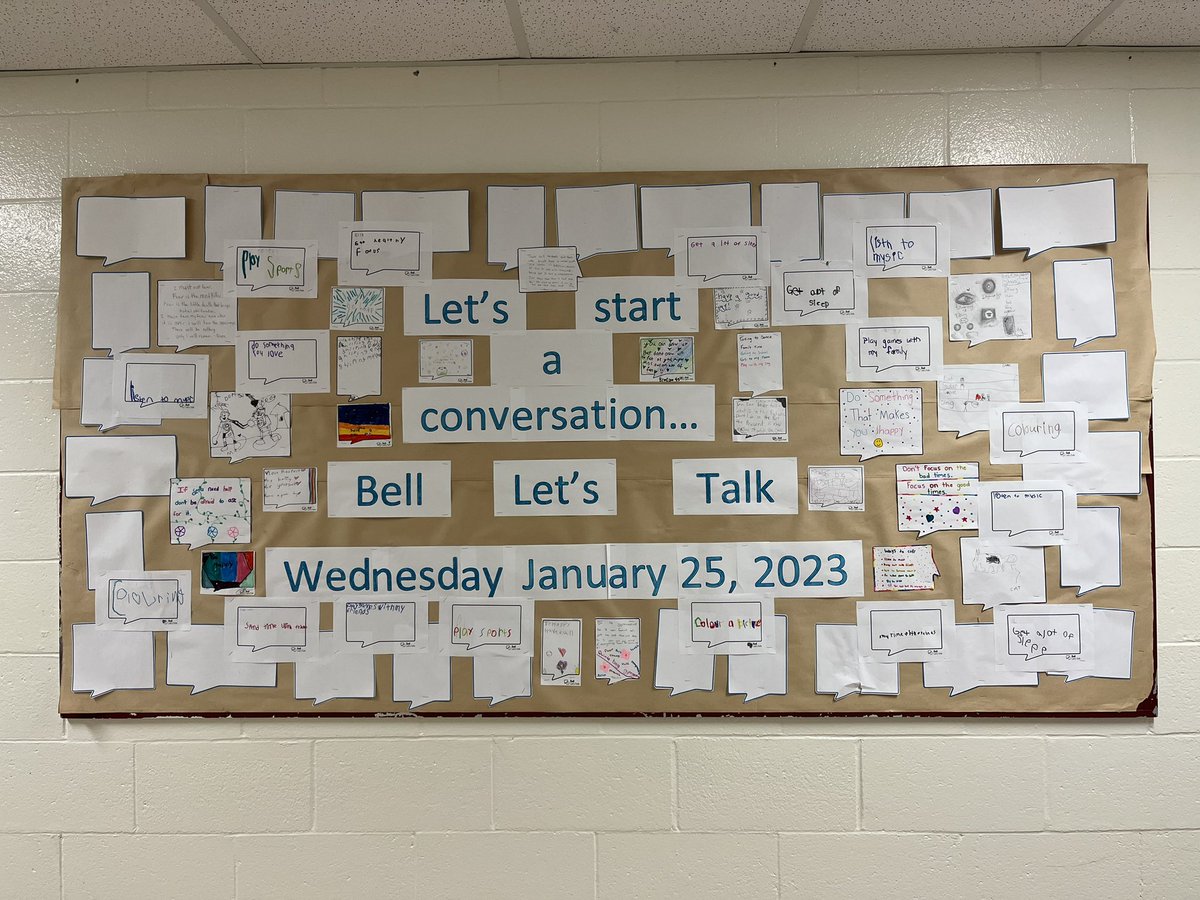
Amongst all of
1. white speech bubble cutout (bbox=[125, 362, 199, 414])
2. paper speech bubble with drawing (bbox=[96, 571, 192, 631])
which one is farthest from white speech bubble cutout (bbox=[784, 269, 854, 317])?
paper speech bubble with drawing (bbox=[96, 571, 192, 631])

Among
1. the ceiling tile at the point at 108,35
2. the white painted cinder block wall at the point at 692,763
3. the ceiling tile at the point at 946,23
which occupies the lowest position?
the white painted cinder block wall at the point at 692,763

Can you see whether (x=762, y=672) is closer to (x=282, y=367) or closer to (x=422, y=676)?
(x=422, y=676)

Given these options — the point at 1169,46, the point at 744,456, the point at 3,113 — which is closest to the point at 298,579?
the point at 744,456

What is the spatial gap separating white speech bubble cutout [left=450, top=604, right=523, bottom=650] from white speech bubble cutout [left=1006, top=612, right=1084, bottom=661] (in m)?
1.10

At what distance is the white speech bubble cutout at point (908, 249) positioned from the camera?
1659 mm

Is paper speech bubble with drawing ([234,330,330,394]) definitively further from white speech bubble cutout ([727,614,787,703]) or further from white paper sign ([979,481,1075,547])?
white paper sign ([979,481,1075,547])

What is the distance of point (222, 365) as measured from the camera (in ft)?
5.46

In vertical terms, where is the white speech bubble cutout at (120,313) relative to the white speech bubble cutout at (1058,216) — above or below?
below

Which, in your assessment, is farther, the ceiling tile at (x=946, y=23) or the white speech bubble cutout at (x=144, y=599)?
the white speech bubble cutout at (x=144, y=599)

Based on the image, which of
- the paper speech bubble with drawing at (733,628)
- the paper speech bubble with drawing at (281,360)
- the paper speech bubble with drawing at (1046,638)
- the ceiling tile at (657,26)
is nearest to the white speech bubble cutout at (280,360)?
the paper speech bubble with drawing at (281,360)

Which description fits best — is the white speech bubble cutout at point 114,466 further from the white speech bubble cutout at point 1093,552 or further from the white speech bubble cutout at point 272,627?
the white speech bubble cutout at point 1093,552

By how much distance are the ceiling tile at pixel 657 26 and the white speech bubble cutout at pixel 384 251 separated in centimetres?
52

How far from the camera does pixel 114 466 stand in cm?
166

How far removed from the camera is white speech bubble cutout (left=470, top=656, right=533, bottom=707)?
165cm
